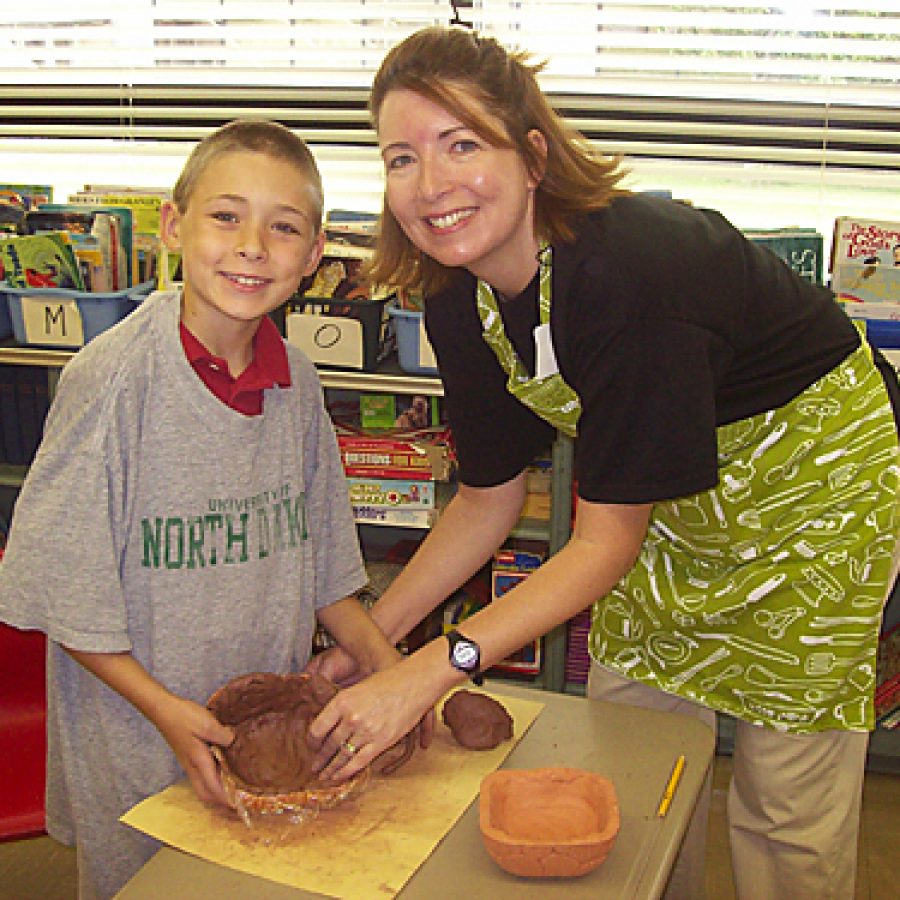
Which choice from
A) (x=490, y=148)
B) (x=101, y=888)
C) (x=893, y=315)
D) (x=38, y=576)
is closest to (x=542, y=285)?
(x=490, y=148)

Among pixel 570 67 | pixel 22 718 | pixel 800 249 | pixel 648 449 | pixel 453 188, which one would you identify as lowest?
pixel 22 718

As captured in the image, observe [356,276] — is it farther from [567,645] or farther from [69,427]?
[69,427]

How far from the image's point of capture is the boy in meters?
1.17

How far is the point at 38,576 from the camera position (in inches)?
46.4

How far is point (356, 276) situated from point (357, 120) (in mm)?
769

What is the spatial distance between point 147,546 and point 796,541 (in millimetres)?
823

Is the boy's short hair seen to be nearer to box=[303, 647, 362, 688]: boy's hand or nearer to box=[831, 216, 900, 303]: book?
box=[303, 647, 362, 688]: boy's hand

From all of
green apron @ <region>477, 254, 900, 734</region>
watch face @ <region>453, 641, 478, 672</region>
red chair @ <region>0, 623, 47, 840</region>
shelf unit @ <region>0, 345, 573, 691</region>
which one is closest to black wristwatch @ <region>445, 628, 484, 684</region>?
watch face @ <region>453, 641, 478, 672</region>

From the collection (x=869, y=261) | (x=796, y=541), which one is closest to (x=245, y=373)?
(x=796, y=541)

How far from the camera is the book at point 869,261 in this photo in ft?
7.72

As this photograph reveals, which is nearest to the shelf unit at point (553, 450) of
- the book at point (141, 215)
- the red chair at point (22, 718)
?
the book at point (141, 215)

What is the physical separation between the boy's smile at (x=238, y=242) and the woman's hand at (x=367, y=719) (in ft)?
1.39

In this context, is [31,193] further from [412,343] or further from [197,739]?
[197,739]

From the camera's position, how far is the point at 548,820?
1.05 meters
